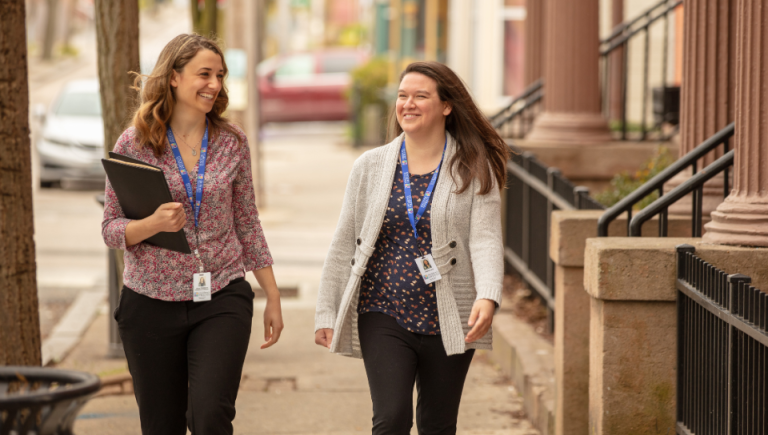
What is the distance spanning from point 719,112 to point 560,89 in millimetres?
3839

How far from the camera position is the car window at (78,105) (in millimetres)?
16969

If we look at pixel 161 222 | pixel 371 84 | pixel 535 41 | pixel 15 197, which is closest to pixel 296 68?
pixel 371 84

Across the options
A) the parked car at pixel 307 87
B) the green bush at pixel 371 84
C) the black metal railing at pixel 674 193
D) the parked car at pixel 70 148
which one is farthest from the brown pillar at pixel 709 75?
the parked car at pixel 307 87

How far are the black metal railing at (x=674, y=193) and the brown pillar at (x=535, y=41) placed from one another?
7033 millimetres

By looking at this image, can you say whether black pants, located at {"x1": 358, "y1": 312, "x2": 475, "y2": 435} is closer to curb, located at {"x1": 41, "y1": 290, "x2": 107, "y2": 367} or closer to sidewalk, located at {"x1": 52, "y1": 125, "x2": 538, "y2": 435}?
sidewalk, located at {"x1": 52, "y1": 125, "x2": 538, "y2": 435}

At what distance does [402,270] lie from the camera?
372 cm

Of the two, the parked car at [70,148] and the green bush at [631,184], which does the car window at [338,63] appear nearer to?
the parked car at [70,148]

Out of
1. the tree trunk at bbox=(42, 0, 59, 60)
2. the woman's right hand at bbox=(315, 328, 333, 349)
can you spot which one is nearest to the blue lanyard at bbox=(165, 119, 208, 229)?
the woman's right hand at bbox=(315, 328, 333, 349)

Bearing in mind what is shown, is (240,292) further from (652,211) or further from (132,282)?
(652,211)

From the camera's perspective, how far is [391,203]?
377cm

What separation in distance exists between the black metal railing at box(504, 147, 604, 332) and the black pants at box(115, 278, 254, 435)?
280 cm

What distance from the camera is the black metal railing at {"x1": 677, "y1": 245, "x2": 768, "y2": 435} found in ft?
10.9

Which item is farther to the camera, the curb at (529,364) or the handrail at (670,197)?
the curb at (529,364)

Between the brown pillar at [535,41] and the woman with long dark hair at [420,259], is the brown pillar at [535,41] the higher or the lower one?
the higher one
